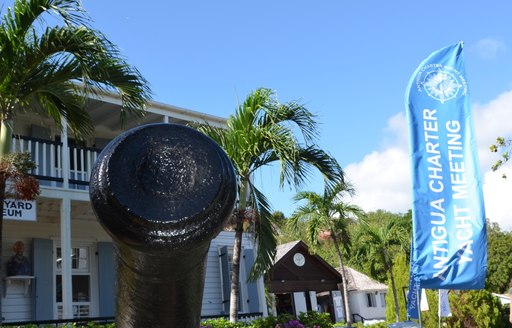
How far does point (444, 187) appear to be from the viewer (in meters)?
8.67

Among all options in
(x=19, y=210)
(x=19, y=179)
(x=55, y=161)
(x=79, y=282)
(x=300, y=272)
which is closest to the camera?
(x=19, y=179)

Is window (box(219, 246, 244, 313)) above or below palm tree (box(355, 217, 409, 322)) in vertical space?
below

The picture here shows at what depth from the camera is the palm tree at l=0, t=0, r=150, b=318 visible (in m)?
7.20

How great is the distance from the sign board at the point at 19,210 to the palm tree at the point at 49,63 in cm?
253

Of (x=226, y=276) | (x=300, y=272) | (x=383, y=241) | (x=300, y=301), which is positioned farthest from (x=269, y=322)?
(x=300, y=301)

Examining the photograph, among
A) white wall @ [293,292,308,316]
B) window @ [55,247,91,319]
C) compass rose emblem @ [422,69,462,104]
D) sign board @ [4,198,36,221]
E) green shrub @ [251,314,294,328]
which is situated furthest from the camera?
white wall @ [293,292,308,316]

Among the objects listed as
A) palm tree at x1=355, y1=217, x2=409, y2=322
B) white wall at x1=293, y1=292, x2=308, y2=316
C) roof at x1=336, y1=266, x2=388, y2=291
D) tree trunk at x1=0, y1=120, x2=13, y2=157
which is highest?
tree trunk at x1=0, y1=120, x2=13, y2=157

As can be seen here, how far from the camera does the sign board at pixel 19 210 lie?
9.93 m

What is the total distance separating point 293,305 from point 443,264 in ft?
83.5

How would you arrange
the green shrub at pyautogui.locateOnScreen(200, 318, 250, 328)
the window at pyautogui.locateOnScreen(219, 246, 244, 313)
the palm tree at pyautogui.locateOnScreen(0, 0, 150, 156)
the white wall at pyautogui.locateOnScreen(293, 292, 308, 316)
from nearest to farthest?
the palm tree at pyautogui.locateOnScreen(0, 0, 150, 156)
the green shrub at pyautogui.locateOnScreen(200, 318, 250, 328)
the window at pyautogui.locateOnScreen(219, 246, 244, 313)
the white wall at pyautogui.locateOnScreen(293, 292, 308, 316)

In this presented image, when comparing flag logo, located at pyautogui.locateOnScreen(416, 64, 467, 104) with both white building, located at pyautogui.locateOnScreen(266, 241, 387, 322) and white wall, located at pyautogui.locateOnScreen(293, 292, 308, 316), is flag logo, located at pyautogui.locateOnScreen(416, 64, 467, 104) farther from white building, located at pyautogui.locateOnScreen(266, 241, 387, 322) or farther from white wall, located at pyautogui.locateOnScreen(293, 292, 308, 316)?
white wall, located at pyautogui.locateOnScreen(293, 292, 308, 316)

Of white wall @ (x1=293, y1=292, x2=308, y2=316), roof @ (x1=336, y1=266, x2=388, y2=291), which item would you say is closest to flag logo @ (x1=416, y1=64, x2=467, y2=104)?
white wall @ (x1=293, y1=292, x2=308, y2=316)

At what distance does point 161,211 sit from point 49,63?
6.91 metres

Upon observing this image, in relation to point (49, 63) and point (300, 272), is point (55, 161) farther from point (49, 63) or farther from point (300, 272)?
point (300, 272)
